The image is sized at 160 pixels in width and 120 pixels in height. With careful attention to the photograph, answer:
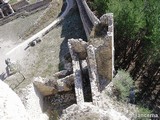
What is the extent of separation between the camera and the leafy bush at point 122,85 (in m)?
25.3

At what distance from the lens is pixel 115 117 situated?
2052 cm

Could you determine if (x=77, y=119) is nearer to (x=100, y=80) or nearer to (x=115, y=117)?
(x=115, y=117)

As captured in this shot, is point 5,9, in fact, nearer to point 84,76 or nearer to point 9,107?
point 84,76

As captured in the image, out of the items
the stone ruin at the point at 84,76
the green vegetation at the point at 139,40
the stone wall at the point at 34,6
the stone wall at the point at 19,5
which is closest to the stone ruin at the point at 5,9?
the stone wall at the point at 19,5

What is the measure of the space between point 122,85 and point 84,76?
3099 millimetres

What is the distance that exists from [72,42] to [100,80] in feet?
12.9

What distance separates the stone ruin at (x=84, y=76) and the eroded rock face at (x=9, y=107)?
Result: 5661 millimetres

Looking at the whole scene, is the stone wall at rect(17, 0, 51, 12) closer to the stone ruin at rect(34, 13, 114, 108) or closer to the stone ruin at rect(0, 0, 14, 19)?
the stone ruin at rect(0, 0, 14, 19)

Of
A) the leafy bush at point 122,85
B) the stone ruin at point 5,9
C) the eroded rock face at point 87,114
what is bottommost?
the leafy bush at point 122,85

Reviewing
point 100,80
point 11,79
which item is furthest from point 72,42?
point 11,79

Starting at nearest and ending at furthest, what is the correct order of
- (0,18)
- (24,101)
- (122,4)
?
(24,101) → (122,4) → (0,18)

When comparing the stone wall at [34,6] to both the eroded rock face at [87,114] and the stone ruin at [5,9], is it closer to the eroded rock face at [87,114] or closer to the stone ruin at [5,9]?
the stone ruin at [5,9]

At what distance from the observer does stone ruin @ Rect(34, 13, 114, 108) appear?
24.9 m

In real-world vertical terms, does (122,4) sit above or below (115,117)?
A: above
